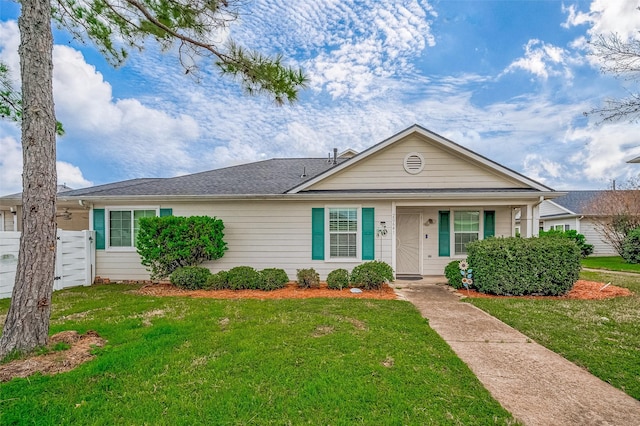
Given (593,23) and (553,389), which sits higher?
(593,23)

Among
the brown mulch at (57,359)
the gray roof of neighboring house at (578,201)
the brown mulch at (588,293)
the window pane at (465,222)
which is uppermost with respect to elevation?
the gray roof of neighboring house at (578,201)

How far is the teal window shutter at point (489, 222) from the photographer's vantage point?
10125mm

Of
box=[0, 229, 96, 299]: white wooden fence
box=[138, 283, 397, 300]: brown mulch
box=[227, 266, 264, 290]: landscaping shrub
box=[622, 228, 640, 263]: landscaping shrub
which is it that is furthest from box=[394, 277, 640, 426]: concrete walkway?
box=[622, 228, 640, 263]: landscaping shrub

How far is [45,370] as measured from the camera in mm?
3453

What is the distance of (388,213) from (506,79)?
8.34m

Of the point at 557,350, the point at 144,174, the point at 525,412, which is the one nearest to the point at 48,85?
the point at 525,412

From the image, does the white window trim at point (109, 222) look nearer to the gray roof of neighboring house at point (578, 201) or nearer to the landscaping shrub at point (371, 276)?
the landscaping shrub at point (371, 276)

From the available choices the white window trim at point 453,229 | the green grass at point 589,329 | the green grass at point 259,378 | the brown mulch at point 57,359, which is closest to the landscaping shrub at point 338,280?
the green grass at point 259,378

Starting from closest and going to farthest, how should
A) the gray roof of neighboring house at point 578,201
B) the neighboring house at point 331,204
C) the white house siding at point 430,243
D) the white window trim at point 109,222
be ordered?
the neighboring house at point 331,204 < the white window trim at point 109,222 < the white house siding at point 430,243 < the gray roof of neighboring house at point 578,201

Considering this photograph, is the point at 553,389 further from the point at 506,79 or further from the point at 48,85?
the point at 506,79

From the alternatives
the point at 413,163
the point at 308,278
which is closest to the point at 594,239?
the point at 413,163

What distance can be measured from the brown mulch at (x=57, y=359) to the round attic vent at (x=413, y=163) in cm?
839

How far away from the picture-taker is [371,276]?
8039 millimetres

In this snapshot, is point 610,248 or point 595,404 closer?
point 595,404
